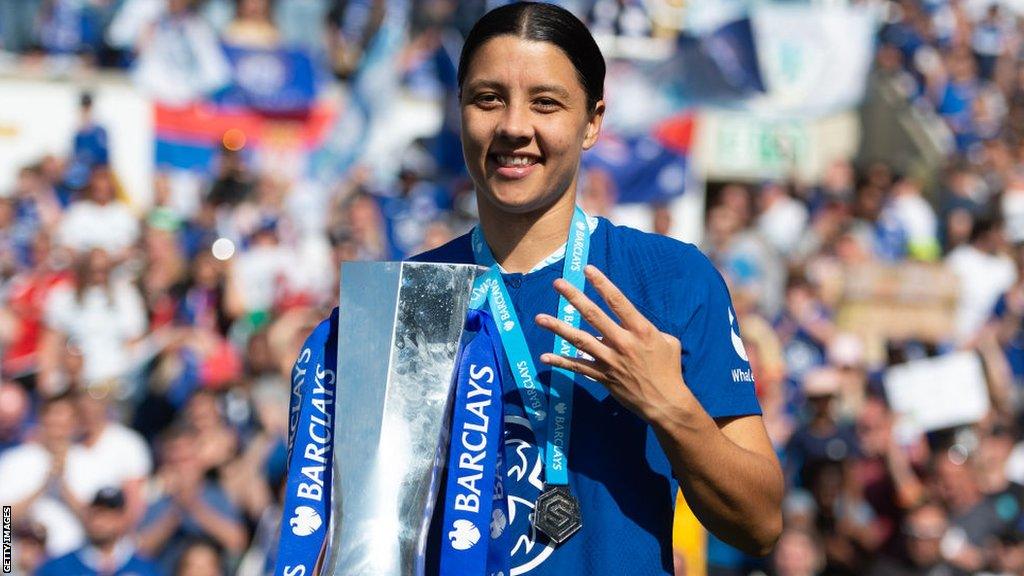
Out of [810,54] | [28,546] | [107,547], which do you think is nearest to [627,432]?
[28,546]

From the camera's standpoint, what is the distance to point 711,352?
283 centimetres

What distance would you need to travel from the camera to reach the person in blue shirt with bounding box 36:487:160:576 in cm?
717

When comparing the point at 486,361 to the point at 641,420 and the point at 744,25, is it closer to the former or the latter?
the point at 641,420

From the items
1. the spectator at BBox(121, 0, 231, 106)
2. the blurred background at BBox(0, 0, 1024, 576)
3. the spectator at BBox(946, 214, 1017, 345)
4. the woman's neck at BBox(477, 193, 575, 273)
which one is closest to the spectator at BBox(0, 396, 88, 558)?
the blurred background at BBox(0, 0, 1024, 576)

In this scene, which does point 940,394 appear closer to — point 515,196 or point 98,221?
point 98,221

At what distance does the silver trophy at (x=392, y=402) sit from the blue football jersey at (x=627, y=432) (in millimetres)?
161

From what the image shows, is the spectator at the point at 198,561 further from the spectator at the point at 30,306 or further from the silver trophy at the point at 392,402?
the silver trophy at the point at 392,402

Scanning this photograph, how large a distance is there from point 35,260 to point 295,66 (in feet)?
15.7

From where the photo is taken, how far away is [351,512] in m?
2.53

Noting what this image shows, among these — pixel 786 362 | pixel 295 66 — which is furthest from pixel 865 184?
pixel 295 66

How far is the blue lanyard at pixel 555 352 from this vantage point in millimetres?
2762

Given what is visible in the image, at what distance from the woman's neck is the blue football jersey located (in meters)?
0.07

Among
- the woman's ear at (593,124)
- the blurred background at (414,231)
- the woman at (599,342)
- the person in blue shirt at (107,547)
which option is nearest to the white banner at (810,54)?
the blurred background at (414,231)

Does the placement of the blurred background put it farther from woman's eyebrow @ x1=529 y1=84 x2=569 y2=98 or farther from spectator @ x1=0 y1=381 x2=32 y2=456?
woman's eyebrow @ x1=529 y1=84 x2=569 y2=98
